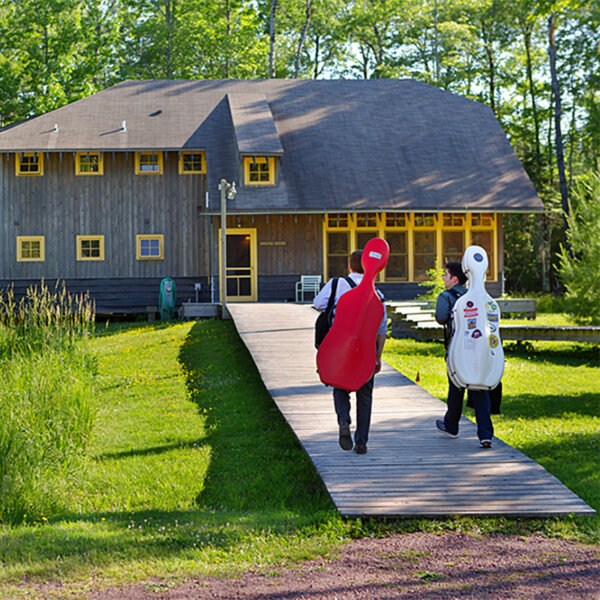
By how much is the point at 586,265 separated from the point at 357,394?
13.4 m

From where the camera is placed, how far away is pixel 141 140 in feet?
81.5

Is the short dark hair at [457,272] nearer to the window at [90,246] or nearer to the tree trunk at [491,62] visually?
the window at [90,246]

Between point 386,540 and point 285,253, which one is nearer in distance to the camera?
point 386,540

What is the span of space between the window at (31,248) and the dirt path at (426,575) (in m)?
20.9

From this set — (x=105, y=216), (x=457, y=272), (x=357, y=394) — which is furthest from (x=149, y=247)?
(x=357, y=394)

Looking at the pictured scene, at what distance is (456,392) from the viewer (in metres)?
8.21

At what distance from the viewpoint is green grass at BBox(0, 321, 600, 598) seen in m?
5.67

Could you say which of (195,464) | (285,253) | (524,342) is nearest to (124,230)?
(285,253)

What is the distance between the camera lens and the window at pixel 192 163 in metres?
25.3

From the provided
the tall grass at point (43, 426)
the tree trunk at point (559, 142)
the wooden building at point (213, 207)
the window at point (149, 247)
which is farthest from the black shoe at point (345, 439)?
the tree trunk at point (559, 142)

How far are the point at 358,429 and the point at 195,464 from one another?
7.17 ft

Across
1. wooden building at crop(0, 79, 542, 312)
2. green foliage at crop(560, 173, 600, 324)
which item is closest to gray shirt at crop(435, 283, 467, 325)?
green foliage at crop(560, 173, 600, 324)

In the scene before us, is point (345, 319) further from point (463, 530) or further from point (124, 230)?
point (124, 230)

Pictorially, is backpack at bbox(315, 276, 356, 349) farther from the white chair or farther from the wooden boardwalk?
the white chair
